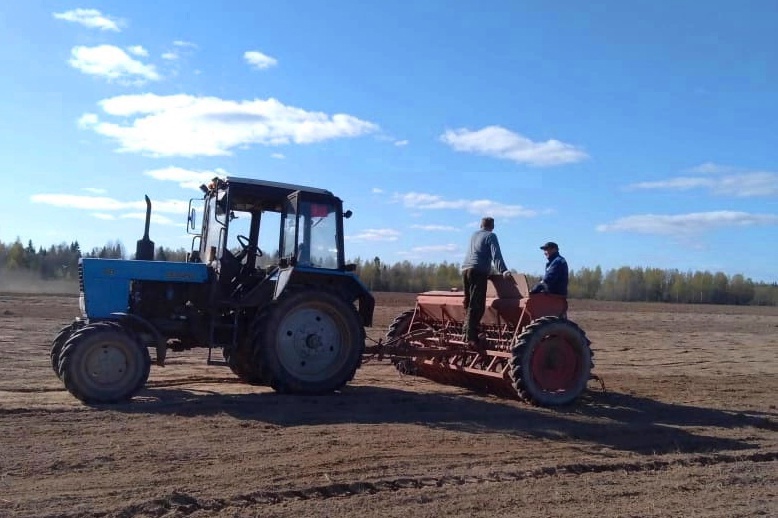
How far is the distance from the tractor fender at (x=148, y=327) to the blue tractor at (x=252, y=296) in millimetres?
12

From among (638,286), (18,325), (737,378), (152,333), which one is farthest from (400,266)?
(152,333)

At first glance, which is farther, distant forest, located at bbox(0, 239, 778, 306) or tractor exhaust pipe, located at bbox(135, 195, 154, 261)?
distant forest, located at bbox(0, 239, 778, 306)

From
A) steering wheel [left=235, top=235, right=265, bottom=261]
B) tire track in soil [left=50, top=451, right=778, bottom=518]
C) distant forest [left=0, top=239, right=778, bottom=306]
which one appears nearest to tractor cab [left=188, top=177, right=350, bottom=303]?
steering wheel [left=235, top=235, right=265, bottom=261]

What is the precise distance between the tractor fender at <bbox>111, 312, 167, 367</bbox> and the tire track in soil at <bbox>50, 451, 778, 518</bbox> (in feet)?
13.2

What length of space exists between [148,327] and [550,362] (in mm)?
5021

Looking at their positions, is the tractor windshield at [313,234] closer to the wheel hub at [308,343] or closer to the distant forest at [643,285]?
the wheel hub at [308,343]

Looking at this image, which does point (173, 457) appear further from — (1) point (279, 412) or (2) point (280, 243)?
(2) point (280, 243)

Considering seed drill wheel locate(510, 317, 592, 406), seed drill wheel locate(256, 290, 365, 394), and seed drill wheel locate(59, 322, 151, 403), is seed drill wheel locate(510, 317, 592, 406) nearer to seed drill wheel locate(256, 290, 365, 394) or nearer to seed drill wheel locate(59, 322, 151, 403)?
seed drill wheel locate(256, 290, 365, 394)

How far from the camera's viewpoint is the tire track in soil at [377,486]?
17.3 ft

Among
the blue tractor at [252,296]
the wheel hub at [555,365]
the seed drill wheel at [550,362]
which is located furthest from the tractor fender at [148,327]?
the wheel hub at [555,365]

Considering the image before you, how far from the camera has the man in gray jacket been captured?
1050cm

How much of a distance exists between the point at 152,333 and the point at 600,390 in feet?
21.0

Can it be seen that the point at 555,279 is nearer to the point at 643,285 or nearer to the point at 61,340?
the point at 61,340

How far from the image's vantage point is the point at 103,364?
8781 millimetres
